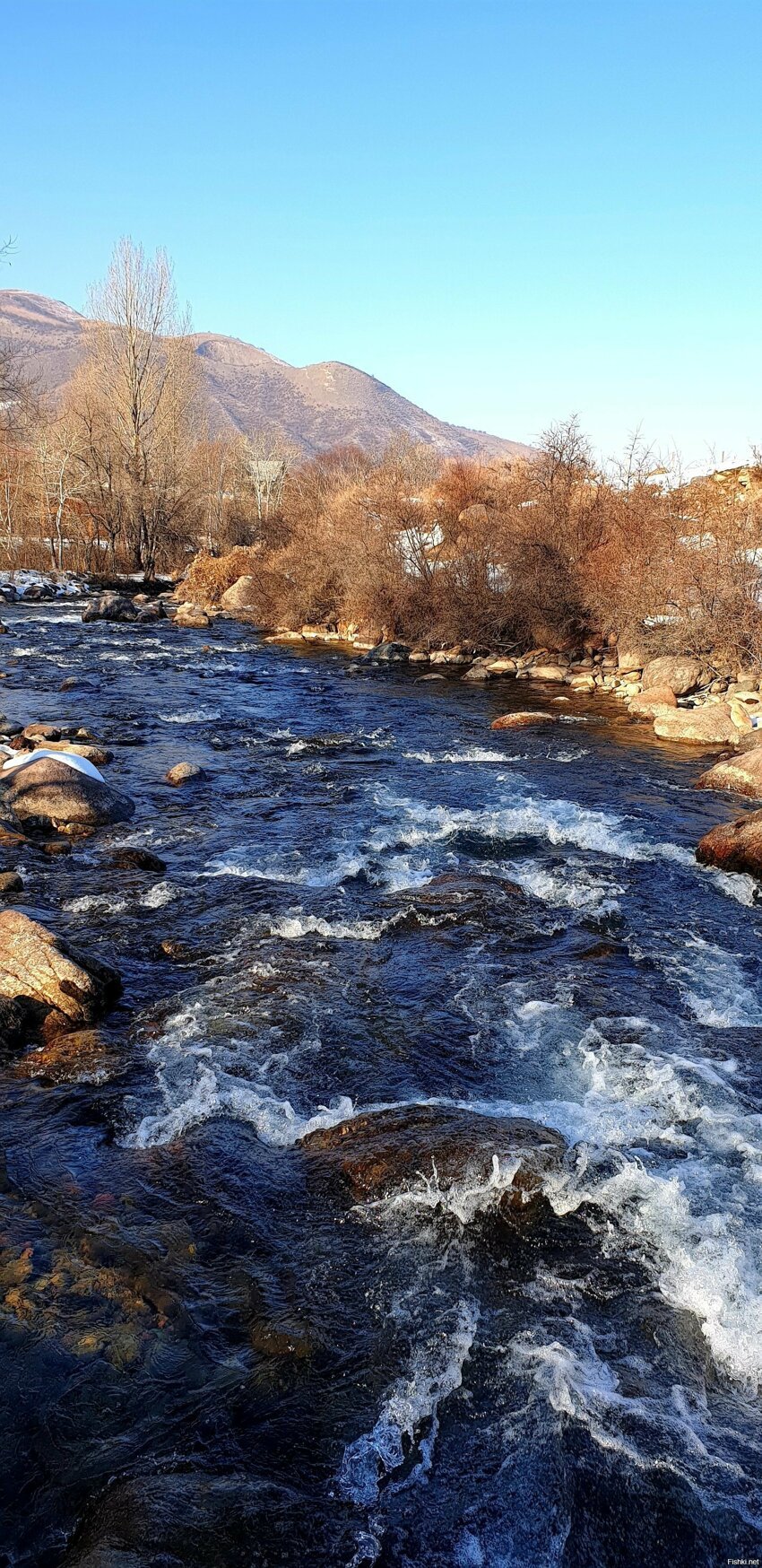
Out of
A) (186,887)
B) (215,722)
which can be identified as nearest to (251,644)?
(215,722)

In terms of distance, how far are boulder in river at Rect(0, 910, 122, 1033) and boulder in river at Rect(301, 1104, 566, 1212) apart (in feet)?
6.93

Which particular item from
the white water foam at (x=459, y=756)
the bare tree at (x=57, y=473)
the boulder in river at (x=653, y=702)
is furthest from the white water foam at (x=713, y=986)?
the bare tree at (x=57, y=473)

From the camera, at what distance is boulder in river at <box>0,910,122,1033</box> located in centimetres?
→ 640

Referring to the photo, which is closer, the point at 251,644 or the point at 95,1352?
the point at 95,1352

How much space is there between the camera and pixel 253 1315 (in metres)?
4.07

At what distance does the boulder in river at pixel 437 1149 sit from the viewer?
4.91 m

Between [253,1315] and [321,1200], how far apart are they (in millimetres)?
839

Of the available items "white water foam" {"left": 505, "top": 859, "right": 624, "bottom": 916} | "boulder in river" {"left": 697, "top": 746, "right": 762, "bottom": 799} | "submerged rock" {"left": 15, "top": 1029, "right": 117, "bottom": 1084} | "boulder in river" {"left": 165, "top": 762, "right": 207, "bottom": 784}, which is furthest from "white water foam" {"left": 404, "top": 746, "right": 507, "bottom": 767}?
"submerged rock" {"left": 15, "top": 1029, "right": 117, "bottom": 1084}

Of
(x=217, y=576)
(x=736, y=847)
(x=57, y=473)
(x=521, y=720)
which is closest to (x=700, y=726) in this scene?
(x=521, y=720)

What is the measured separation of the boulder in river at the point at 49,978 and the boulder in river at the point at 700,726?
11840 millimetres

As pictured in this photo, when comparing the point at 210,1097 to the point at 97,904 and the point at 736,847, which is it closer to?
the point at 97,904

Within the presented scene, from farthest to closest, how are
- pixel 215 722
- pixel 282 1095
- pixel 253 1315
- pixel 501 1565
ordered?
1. pixel 215 722
2. pixel 282 1095
3. pixel 253 1315
4. pixel 501 1565

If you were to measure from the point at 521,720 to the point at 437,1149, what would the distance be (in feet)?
40.7

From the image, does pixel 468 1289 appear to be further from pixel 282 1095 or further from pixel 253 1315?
pixel 282 1095
